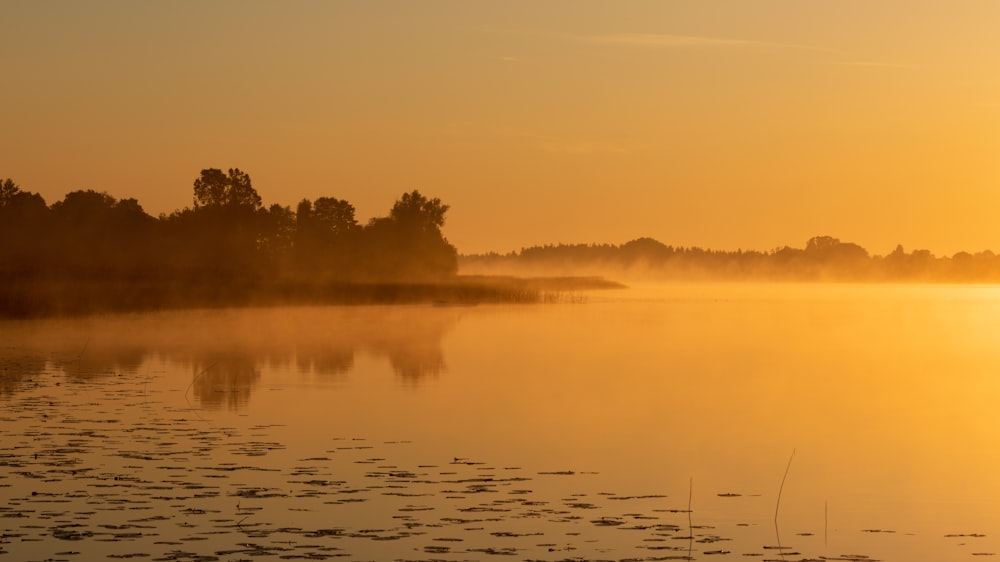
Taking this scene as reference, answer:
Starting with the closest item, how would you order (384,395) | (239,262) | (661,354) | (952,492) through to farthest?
(952,492) < (384,395) < (661,354) < (239,262)

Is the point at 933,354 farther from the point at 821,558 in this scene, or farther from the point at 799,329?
the point at 821,558

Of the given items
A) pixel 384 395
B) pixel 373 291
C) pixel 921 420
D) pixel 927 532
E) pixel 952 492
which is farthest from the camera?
pixel 373 291

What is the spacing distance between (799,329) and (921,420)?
1757 inches

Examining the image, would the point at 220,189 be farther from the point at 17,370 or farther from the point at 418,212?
the point at 17,370

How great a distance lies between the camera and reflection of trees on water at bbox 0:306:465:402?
1518 inches

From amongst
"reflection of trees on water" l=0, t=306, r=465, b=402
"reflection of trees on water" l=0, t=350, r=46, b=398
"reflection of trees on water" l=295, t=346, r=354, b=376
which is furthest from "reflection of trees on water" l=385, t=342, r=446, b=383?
"reflection of trees on water" l=0, t=350, r=46, b=398

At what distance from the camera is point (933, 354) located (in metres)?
54.7

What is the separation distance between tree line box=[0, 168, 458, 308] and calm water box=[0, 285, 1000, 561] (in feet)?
238

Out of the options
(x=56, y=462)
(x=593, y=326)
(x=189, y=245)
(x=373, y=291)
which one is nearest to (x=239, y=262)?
(x=189, y=245)

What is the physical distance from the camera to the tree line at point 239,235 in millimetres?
146625

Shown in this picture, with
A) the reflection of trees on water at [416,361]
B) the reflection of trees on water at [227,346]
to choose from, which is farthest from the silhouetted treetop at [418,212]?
the reflection of trees on water at [416,361]

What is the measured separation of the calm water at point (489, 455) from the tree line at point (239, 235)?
72.6 meters

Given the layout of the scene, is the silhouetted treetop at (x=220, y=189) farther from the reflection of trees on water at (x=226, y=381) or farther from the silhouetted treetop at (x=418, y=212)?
the reflection of trees on water at (x=226, y=381)

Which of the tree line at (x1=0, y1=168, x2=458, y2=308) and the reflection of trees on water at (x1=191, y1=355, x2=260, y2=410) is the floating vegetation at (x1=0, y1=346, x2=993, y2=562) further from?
the tree line at (x1=0, y1=168, x2=458, y2=308)
